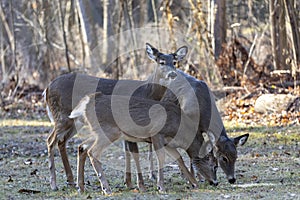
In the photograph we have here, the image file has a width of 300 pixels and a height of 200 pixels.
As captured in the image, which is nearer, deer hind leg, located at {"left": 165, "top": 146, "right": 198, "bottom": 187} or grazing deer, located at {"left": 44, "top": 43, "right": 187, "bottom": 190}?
deer hind leg, located at {"left": 165, "top": 146, "right": 198, "bottom": 187}

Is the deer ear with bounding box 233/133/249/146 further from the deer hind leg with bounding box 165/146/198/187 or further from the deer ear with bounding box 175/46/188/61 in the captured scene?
the deer ear with bounding box 175/46/188/61

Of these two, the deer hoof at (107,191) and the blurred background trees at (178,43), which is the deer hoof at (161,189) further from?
the blurred background trees at (178,43)

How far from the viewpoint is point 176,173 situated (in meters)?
10.4

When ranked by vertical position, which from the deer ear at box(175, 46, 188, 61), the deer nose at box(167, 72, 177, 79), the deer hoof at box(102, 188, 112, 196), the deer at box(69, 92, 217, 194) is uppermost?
the deer ear at box(175, 46, 188, 61)

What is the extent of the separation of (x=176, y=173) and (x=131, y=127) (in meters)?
1.98

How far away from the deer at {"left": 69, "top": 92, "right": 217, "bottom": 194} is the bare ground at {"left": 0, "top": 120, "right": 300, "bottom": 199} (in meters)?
0.38

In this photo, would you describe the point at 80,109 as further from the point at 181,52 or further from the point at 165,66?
the point at 181,52

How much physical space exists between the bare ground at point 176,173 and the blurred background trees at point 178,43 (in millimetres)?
3917

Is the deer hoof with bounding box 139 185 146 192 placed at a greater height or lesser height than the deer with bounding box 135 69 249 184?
lesser

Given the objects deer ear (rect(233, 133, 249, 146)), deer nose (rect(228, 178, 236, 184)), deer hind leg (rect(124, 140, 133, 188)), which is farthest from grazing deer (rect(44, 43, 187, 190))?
deer ear (rect(233, 133, 249, 146))

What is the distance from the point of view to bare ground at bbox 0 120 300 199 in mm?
8430

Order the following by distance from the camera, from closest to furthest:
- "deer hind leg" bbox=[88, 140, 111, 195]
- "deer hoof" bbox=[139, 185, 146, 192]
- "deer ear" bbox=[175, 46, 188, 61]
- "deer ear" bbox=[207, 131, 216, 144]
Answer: "deer hind leg" bbox=[88, 140, 111, 195], "deer hoof" bbox=[139, 185, 146, 192], "deer ear" bbox=[207, 131, 216, 144], "deer ear" bbox=[175, 46, 188, 61]

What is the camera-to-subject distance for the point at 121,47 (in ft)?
81.4

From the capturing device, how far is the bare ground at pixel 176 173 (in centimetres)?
843
